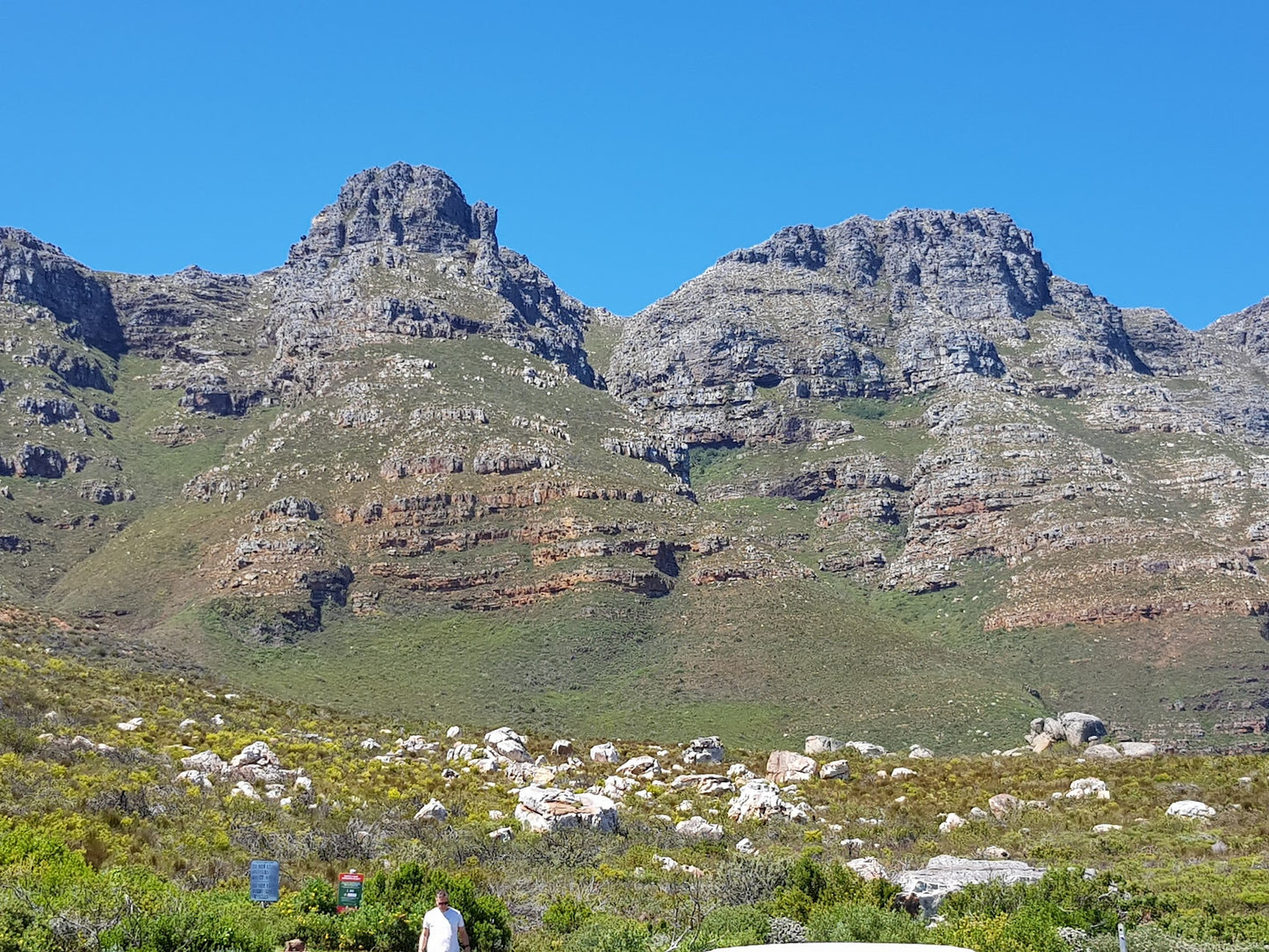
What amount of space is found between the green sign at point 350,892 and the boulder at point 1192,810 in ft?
71.6

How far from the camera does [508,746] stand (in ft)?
133

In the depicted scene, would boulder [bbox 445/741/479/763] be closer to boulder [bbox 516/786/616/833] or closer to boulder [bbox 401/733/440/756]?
boulder [bbox 401/733/440/756]

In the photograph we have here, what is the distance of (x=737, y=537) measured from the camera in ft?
374

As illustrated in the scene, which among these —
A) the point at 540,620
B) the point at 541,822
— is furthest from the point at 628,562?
the point at 541,822

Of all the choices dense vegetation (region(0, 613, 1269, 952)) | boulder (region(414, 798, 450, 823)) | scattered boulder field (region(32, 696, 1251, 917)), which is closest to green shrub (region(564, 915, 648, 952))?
dense vegetation (region(0, 613, 1269, 952))

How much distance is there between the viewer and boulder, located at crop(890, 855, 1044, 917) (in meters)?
19.8

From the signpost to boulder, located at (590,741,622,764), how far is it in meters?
24.3

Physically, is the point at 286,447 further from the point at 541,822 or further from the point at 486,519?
the point at 541,822

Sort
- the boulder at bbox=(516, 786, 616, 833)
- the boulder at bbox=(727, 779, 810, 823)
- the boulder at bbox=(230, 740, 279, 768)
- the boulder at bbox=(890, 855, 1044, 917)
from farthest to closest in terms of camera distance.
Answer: the boulder at bbox=(727, 779, 810, 823), the boulder at bbox=(230, 740, 279, 768), the boulder at bbox=(516, 786, 616, 833), the boulder at bbox=(890, 855, 1044, 917)

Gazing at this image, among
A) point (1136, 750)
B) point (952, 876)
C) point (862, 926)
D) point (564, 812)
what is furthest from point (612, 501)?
point (862, 926)

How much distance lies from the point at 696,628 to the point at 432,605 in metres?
26.4

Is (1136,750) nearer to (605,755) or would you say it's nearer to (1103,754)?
(1103,754)

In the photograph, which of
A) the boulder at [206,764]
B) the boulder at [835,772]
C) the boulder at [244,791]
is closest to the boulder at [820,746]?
the boulder at [835,772]

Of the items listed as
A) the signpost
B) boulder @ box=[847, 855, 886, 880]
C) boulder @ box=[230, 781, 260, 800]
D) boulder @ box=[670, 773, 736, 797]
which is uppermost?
boulder @ box=[670, 773, 736, 797]
